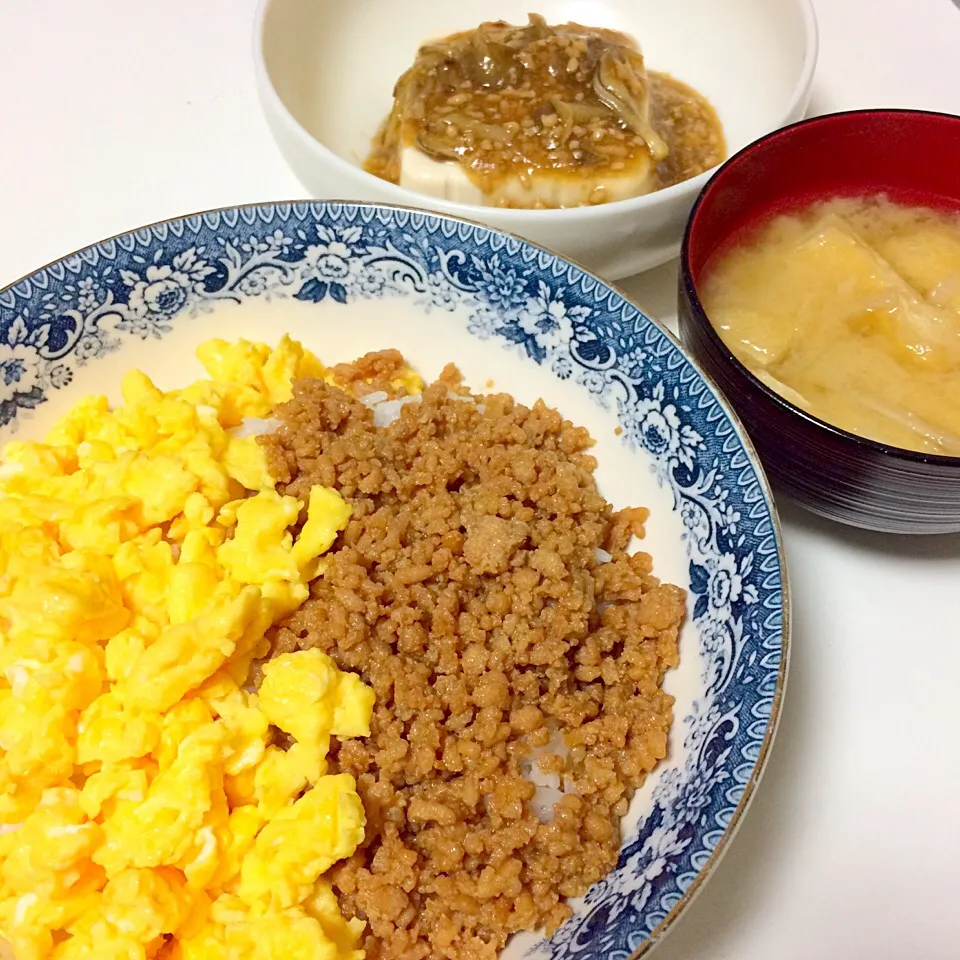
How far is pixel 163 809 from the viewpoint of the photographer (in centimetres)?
105

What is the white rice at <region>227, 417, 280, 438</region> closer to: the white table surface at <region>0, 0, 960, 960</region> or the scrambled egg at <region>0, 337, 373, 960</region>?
the scrambled egg at <region>0, 337, 373, 960</region>

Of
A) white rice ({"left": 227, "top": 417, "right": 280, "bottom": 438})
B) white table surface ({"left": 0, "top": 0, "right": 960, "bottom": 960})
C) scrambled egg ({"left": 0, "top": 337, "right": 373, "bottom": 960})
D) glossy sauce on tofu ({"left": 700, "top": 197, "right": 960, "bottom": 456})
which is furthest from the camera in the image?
white rice ({"left": 227, "top": 417, "right": 280, "bottom": 438})

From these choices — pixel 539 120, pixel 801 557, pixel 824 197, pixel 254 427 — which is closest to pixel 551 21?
pixel 539 120

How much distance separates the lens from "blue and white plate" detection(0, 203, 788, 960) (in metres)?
1.14

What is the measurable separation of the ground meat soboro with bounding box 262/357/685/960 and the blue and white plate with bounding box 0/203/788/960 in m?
0.06

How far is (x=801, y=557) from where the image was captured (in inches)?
58.5

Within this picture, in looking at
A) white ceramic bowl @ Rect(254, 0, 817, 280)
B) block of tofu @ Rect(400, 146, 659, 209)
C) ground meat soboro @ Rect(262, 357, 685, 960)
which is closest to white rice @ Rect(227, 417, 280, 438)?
ground meat soboro @ Rect(262, 357, 685, 960)

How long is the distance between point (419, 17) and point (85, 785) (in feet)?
6.46

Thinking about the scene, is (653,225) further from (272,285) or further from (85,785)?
(85,785)

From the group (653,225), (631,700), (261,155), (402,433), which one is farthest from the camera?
(261,155)

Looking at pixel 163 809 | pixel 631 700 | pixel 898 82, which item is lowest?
pixel 631 700

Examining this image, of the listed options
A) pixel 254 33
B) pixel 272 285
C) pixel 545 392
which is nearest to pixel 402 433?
pixel 545 392

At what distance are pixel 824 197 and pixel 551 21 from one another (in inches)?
40.8

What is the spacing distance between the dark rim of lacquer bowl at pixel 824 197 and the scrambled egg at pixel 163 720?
65 cm
